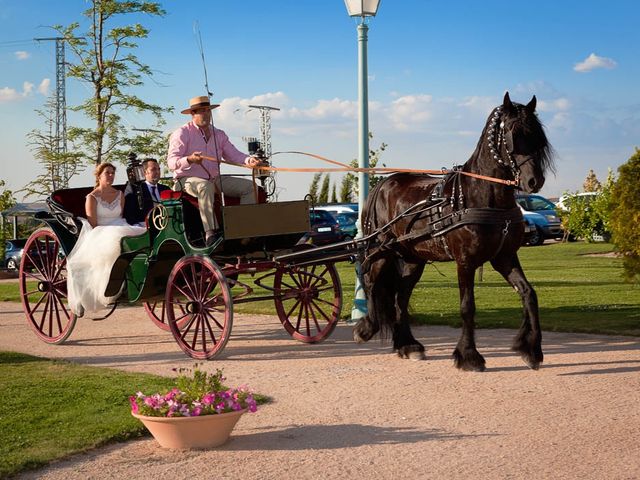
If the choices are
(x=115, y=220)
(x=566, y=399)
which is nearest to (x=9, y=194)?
(x=115, y=220)

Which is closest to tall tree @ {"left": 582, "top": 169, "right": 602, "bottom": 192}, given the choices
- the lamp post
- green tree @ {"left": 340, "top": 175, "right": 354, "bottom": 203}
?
green tree @ {"left": 340, "top": 175, "right": 354, "bottom": 203}

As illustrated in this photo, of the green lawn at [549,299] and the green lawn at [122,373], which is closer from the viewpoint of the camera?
the green lawn at [122,373]

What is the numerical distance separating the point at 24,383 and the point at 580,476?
5319 millimetres

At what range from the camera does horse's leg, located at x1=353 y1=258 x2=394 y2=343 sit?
9.82 meters

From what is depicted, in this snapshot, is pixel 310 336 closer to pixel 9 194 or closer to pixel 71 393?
pixel 71 393

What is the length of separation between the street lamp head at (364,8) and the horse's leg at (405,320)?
3752 millimetres

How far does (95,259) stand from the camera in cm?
1066

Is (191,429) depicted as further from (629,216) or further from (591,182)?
(591,182)

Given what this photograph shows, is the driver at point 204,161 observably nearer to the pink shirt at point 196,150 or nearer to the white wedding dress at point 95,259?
the pink shirt at point 196,150

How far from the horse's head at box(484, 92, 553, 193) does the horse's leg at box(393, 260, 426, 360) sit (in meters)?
2.03

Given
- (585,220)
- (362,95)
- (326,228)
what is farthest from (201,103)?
(585,220)

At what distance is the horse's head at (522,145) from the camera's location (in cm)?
809

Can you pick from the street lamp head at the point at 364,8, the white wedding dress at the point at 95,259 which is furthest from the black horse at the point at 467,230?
the street lamp head at the point at 364,8

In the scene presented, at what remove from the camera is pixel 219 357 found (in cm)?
984
